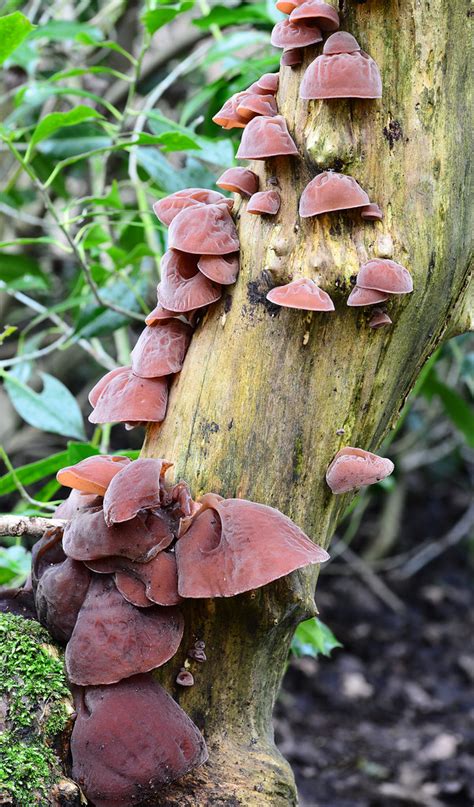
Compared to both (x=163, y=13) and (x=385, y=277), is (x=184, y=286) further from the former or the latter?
(x=163, y=13)

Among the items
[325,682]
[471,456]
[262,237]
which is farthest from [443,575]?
Answer: [262,237]

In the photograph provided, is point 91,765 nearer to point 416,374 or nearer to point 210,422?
point 210,422

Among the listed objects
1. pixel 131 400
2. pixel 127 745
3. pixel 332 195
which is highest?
pixel 332 195

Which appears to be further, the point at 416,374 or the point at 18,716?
the point at 416,374

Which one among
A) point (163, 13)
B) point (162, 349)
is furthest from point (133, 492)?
point (163, 13)

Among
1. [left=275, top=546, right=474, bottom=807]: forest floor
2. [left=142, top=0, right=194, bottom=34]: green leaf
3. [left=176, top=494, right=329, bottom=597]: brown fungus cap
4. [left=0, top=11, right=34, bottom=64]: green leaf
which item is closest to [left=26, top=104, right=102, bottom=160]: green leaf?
[left=0, top=11, right=34, bottom=64]: green leaf

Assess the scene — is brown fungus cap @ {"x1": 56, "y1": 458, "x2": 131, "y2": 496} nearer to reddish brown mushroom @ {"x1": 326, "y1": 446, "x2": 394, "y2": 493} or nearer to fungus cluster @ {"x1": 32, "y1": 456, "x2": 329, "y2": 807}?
fungus cluster @ {"x1": 32, "y1": 456, "x2": 329, "y2": 807}

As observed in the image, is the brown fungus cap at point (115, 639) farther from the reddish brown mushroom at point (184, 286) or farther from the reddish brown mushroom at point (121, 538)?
the reddish brown mushroom at point (184, 286)

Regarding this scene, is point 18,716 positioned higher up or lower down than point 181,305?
lower down
